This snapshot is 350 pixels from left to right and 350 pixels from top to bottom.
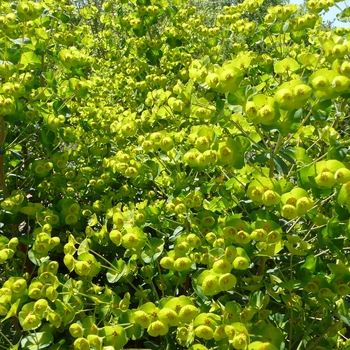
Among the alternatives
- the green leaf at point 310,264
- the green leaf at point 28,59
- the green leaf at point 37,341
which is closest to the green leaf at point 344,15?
the green leaf at point 310,264

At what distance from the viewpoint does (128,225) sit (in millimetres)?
1743

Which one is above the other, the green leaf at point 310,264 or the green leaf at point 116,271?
the green leaf at point 310,264

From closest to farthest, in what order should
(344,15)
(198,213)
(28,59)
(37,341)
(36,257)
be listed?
1. (37,341)
2. (198,213)
3. (36,257)
4. (28,59)
5. (344,15)

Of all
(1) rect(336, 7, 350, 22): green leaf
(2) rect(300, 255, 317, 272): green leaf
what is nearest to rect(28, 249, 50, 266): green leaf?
(2) rect(300, 255, 317, 272): green leaf

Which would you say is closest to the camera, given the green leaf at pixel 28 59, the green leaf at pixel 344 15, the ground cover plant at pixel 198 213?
the ground cover plant at pixel 198 213

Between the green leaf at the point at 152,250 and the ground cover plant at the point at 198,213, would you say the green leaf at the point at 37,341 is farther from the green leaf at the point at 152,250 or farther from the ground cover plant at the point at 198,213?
the green leaf at the point at 152,250

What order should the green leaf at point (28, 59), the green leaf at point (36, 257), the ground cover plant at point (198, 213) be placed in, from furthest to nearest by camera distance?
the green leaf at point (28, 59)
the green leaf at point (36, 257)
the ground cover plant at point (198, 213)

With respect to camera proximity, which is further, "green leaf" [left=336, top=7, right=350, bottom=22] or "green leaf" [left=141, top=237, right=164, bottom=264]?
"green leaf" [left=336, top=7, right=350, bottom=22]

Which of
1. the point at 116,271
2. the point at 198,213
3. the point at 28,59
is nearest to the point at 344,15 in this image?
the point at 198,213

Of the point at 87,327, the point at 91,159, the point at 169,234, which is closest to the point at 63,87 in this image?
the point at 91,159

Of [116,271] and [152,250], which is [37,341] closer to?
[116,271]

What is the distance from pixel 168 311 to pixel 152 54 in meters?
2.27

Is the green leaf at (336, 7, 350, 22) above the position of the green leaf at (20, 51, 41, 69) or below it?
above

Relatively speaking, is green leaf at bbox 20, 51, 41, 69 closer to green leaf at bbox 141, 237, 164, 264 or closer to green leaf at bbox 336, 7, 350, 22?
green leaf at bbox 141, 237, 164, 264
